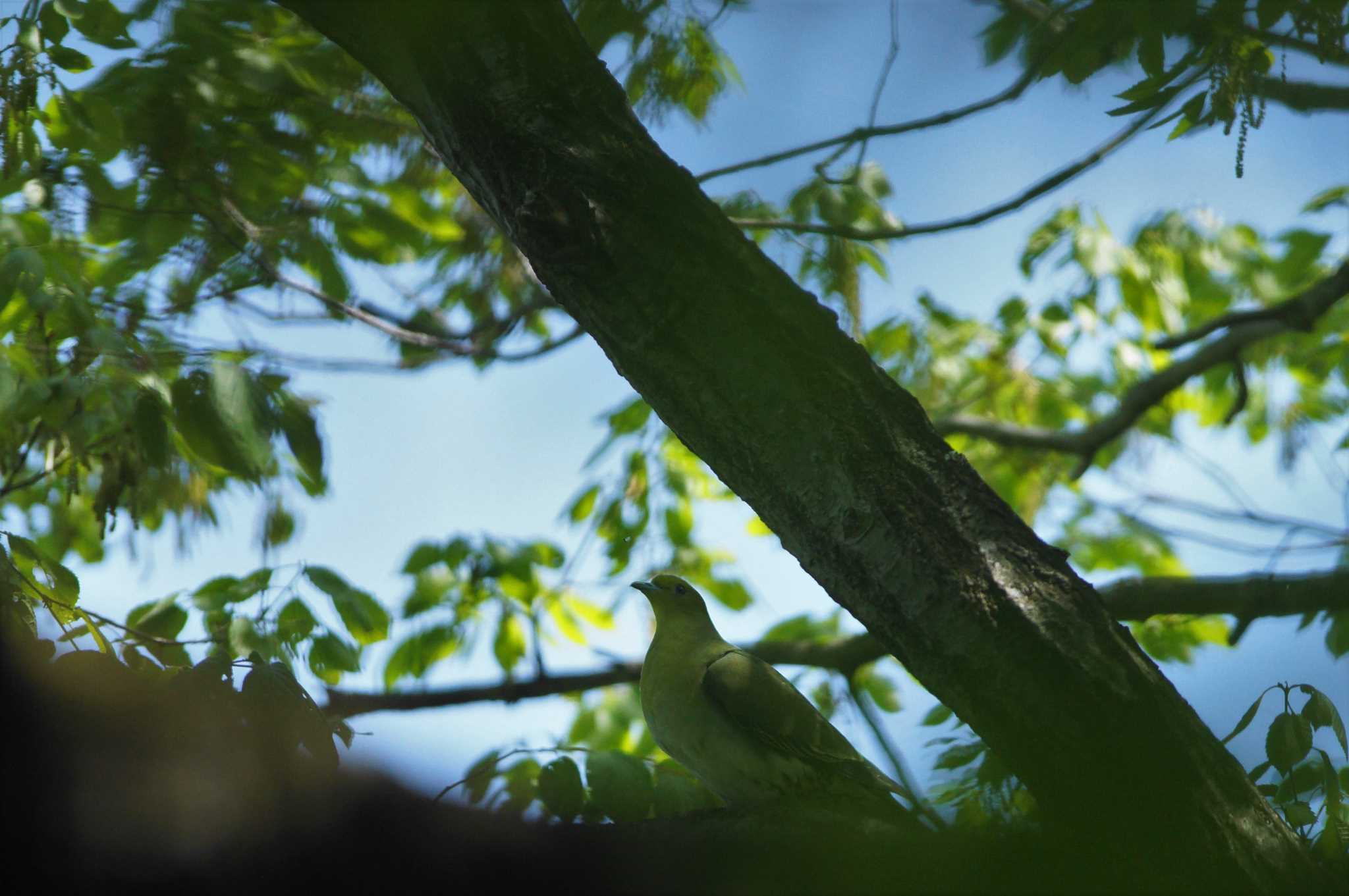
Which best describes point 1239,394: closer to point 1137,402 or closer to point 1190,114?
point 1137,402

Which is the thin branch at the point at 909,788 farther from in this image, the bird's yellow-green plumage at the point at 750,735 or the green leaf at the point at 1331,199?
the green leaf at the point at 1331,199

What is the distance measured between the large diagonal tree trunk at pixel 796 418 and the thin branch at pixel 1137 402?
132 inches

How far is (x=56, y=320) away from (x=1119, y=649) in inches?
133

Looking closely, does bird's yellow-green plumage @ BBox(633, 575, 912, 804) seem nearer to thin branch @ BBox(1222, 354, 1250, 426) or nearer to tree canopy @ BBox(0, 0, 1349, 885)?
tree canopy @ BBox(0, 0, 1349, 885)

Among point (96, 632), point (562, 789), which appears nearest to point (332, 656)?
point (562, 789)

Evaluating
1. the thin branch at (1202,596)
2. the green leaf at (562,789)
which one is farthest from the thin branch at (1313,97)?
the green leaf at (562,789)

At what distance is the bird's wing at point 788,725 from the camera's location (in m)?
3.42

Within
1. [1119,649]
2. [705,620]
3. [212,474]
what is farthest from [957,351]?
[1119,649]

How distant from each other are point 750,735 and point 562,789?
35.1 inches

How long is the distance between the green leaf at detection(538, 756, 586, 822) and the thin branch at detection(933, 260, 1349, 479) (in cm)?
317

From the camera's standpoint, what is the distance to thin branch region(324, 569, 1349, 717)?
389 centimetres

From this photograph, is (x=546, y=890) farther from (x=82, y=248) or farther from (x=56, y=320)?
(x=82, y=248)

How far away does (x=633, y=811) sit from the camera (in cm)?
281

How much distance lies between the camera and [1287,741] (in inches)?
83.9
